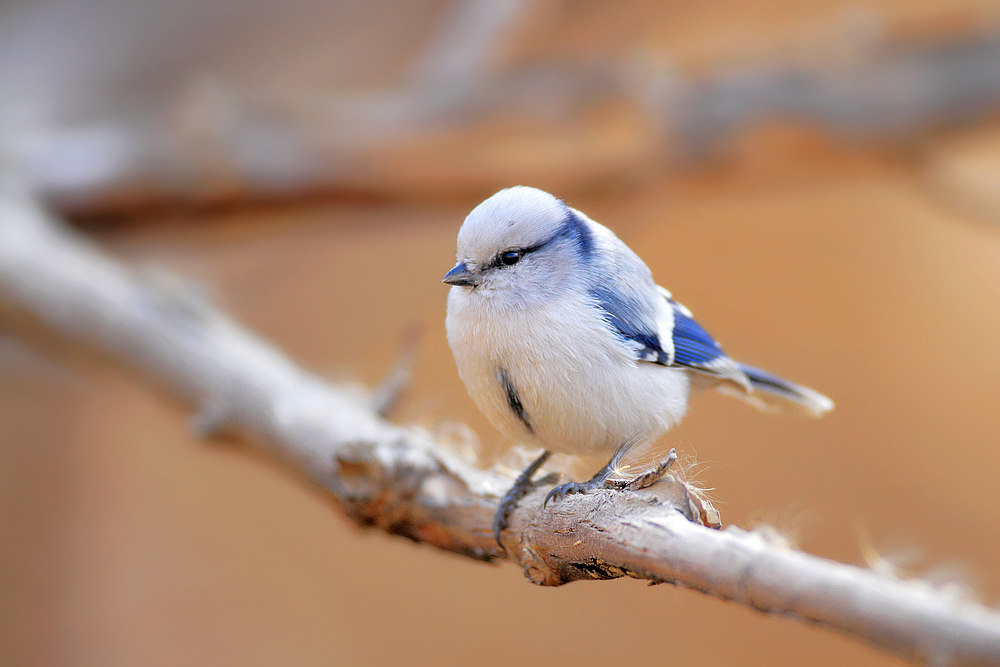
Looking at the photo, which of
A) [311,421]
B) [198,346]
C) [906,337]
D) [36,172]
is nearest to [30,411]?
[36,172]

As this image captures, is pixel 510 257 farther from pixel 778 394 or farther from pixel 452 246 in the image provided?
pixel 452 246

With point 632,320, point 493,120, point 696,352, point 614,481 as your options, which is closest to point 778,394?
point 696,352

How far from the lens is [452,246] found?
1861 mm

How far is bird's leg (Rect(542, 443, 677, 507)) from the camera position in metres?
0.62

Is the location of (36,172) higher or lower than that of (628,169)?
lower

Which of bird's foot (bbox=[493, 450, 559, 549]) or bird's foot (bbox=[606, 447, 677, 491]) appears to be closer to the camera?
bird's foot (bbox=[606, 447, 677, 491])

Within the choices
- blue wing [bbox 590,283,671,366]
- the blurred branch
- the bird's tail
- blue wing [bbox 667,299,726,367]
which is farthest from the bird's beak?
the blurred branch

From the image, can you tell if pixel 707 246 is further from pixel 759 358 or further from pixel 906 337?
pixel 906 337

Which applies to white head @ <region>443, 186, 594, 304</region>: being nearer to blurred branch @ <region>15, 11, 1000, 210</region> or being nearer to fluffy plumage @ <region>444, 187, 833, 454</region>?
fluffy plumage @ <region>444, 187, 833, 454</region>

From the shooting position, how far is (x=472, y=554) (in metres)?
0.84

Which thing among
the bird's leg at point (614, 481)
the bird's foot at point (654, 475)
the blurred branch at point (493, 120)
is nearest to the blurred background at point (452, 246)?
the blurred branch at point (493, 120)

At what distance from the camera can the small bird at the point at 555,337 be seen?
2.49 ft

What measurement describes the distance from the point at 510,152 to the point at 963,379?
4.24 ft

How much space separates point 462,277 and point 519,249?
66 millimetres
